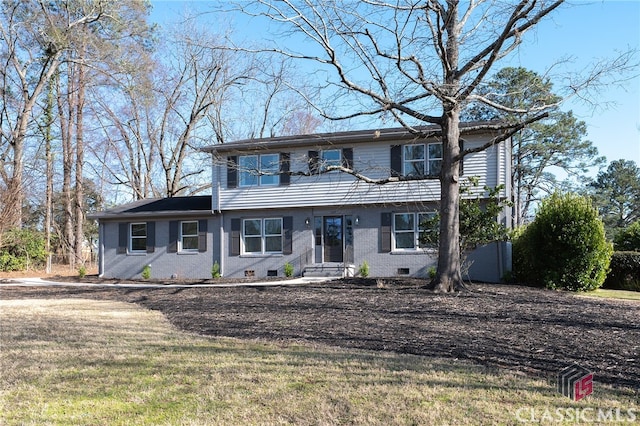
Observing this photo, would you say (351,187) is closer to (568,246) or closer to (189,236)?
(189,236)

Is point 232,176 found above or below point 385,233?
above

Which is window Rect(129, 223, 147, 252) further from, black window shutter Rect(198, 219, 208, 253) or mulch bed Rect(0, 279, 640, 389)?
mulch bed Rect(0, 279, 640, 389)

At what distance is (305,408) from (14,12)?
24.9 m

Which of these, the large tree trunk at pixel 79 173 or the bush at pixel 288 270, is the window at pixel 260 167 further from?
the large tree trunk at pixel 79 173

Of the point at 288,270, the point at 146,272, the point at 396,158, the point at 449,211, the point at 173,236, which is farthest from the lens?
the point at 173,236

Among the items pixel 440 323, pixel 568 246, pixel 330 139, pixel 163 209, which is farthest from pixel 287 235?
pixel 440 323

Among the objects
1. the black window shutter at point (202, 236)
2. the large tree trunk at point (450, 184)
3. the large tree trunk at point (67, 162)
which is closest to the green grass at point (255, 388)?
the large tree trunk at point (450, 184)

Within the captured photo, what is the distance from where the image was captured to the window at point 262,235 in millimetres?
19047

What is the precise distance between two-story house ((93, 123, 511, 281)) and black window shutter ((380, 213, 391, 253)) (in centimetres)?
3

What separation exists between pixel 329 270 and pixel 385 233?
91.0 inches

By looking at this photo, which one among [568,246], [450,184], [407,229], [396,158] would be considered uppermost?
[396,158]

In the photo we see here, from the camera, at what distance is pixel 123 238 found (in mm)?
20562

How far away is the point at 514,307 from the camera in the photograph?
8.84 m

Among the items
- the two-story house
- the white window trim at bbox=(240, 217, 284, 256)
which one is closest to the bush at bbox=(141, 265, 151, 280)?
the two-story house
